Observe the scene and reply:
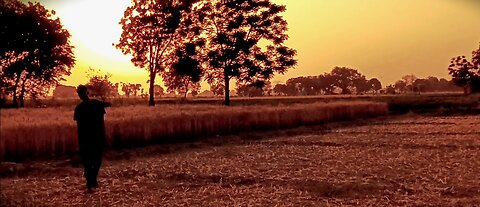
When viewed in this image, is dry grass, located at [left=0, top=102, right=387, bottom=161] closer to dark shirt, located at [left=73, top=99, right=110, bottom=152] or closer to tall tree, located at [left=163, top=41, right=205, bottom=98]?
dark shirt, located at [left=73, top=99, right=110, bottom=152]

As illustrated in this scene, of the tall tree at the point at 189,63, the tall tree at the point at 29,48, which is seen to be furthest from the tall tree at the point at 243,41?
the tall tree at the point at 29,48

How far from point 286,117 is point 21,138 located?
17.1 m

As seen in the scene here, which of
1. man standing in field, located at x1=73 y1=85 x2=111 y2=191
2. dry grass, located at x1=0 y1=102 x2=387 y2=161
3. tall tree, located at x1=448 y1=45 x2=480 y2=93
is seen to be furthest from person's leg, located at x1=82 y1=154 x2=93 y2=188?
tall tree, located at x1=448 y1=45 x2=480 y2=93

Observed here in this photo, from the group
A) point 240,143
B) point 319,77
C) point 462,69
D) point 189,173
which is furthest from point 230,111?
point 319,77

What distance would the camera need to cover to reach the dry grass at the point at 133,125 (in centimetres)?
1509

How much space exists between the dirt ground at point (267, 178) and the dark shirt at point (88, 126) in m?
0.98

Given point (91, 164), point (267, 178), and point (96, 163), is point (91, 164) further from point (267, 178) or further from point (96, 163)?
point (267, 178)

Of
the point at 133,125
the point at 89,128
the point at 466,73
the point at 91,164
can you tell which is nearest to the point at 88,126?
the point at 89,128

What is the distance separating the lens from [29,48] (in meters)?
37.1

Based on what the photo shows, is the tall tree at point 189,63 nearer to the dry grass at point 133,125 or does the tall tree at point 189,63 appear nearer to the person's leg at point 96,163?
the dry grass at point 133,125

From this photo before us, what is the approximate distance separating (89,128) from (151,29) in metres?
26.9

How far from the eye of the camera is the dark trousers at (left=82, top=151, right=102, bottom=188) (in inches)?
397

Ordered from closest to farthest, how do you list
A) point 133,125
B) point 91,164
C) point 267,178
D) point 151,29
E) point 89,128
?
point 89,128
point 91,164
point 267,178
point 133,125
point 151,29

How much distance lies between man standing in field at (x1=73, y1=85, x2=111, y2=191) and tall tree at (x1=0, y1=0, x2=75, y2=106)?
91.9ft
